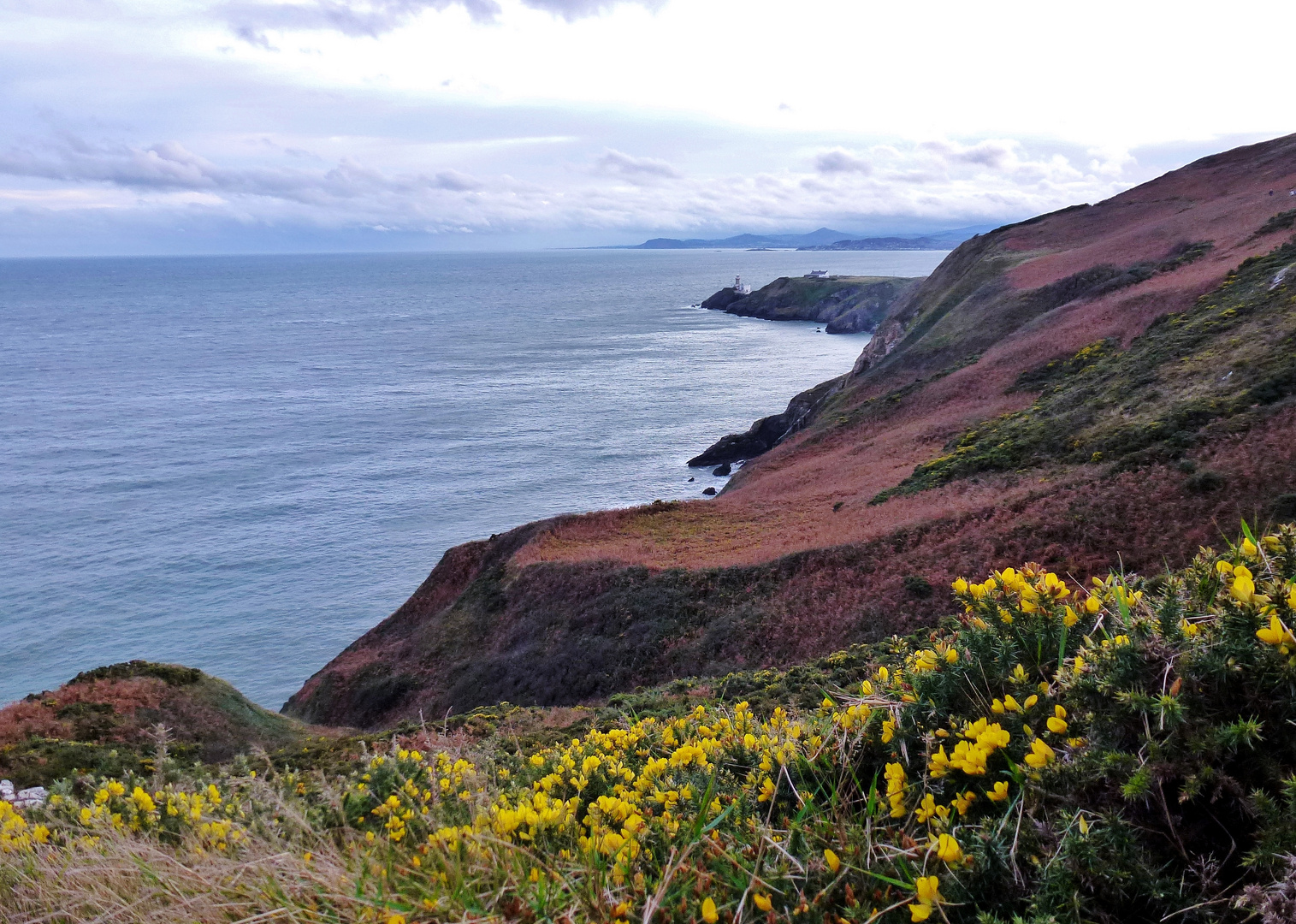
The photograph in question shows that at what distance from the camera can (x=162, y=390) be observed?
275ft

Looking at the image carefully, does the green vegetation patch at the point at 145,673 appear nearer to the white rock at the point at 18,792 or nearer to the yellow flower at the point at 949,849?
the white rock at the point at 18,792

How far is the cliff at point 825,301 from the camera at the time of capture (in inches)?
5094

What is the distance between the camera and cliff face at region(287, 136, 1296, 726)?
17.8m

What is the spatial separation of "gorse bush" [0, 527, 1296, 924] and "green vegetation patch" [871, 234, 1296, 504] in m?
18.5

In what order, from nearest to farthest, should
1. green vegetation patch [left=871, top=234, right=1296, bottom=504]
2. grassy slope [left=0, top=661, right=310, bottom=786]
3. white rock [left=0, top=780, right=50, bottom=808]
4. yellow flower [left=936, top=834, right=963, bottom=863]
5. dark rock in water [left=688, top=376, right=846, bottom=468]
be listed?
1. yellow flower [left=936, top=834, right=963, bottom=863]
2. white rock [left=0, top=780, right=50, bottom=808]
3. grassy slope [left=0, top=661, right=310, bottom=786]
4. green vegetation patch [left=871, top=234, right=1296, bottom=504]
5. dark rock in water [left=688, top=376, right=846, bottom=468]

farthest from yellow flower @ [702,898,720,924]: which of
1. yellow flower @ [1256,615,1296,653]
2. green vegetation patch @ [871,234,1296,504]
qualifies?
green vegetation patch @ [871,234,1296,504]

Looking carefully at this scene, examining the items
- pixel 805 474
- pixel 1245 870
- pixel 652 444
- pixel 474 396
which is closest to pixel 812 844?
pixel 1245 870

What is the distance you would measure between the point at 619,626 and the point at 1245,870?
801 inches

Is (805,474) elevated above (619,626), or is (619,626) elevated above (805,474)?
(805,474)

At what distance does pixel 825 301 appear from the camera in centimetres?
14362

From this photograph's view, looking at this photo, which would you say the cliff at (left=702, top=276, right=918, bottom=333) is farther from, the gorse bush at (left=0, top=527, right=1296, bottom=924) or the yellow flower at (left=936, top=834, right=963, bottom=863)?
the yellow flower at (left=936, top=834, right=963, bottom=863)

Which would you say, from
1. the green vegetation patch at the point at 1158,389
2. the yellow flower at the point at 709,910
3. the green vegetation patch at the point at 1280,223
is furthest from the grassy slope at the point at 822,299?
the yellow flower at the point at 709,910

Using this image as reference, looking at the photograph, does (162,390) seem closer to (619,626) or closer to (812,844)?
(619,626)

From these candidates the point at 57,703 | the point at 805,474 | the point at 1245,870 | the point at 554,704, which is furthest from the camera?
the point at 805,474
